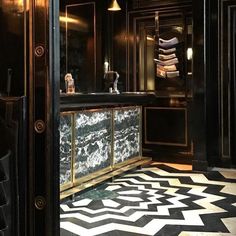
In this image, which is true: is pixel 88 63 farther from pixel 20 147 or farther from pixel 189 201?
pixel 20 147

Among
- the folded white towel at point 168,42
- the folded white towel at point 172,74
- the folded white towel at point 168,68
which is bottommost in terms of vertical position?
the folded white towel at point 172,74

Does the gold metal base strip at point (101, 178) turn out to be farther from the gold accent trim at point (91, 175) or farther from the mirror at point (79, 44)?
the mirror at point (79, 44)

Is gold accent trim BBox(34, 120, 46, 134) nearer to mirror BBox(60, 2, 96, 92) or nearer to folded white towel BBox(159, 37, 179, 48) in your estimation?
folded white towel BBox(159, 37, 179, 48)

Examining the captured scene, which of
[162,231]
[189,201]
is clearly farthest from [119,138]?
[162,231]

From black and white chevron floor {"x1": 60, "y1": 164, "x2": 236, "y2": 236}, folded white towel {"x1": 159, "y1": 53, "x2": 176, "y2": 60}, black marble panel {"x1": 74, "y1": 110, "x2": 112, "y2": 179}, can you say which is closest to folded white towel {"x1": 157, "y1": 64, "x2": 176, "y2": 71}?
folded white towel {"x1": 159, "y1": 53, "x2": 176, "y2": 60}

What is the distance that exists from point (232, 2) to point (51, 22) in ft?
17.5

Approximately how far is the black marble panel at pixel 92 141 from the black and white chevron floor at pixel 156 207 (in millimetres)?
309

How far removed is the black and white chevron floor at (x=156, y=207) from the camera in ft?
10.1

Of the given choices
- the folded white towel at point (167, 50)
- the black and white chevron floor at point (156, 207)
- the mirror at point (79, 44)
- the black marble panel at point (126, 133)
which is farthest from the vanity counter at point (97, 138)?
the mirror at point (79, 44)

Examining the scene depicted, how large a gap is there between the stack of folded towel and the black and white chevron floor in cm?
195

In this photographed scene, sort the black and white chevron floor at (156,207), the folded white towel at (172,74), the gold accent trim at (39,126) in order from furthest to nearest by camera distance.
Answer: the folded white towel at (172,74), the black and white chevron floor at (156,207), the gold accent trim at (39,126)

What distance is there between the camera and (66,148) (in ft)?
12.5

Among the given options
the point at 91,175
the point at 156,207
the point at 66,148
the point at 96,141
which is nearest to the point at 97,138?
the point at 96,141

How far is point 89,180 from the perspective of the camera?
422cm
